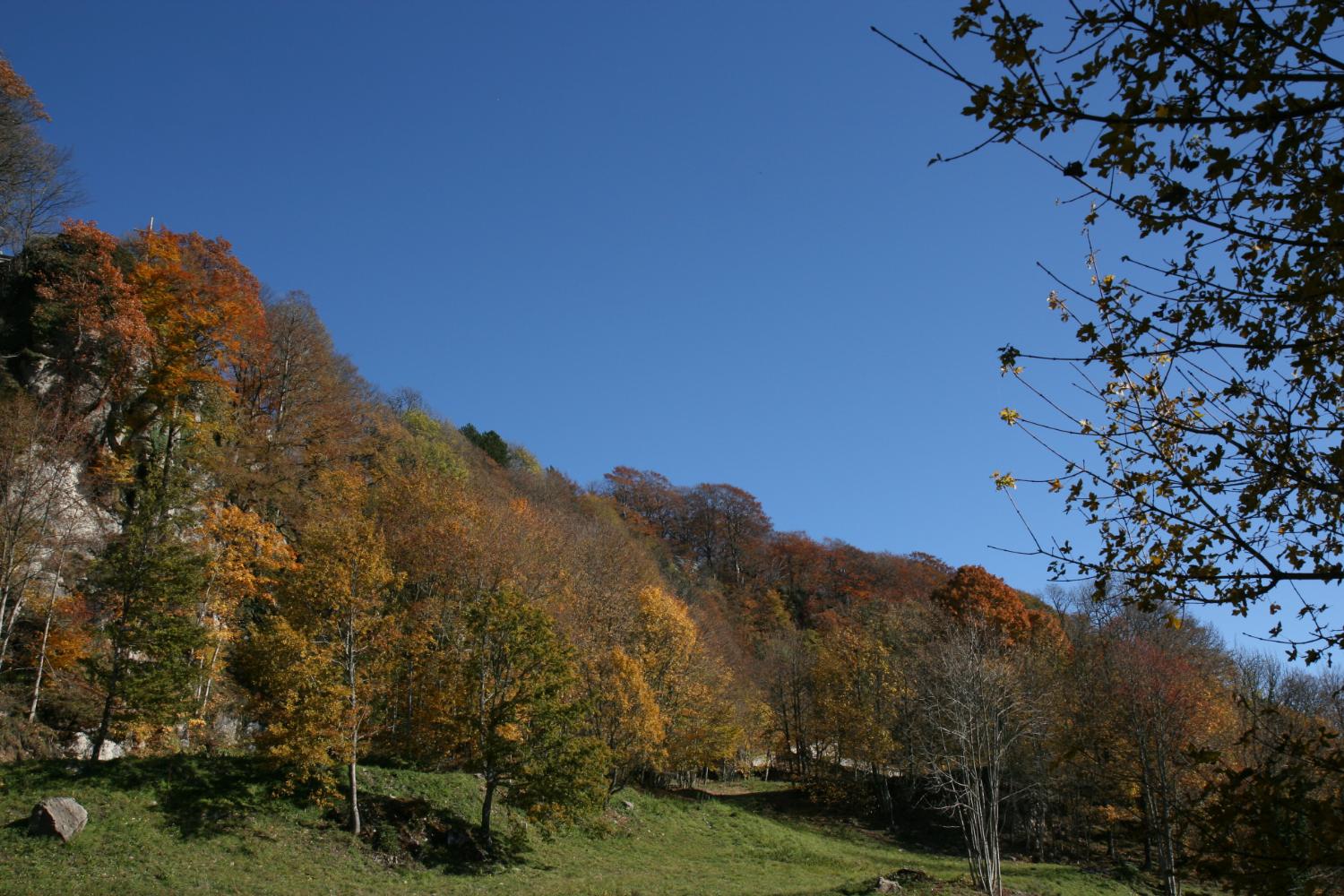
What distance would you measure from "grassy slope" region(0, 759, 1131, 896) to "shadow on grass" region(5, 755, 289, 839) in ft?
0.12

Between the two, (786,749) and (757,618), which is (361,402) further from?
(757,618)

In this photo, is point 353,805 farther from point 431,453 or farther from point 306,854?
point 431,453

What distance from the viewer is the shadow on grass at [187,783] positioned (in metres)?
16.9

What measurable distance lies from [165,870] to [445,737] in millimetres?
8169

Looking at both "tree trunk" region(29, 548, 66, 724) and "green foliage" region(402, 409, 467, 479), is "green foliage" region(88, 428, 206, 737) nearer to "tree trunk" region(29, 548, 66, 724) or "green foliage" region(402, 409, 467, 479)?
"tree trunk" region(29, 548, 66, 724)

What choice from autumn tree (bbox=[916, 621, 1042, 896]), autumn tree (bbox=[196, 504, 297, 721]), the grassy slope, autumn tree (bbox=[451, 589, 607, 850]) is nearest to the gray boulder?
the grassy slope

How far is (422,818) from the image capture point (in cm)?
2078

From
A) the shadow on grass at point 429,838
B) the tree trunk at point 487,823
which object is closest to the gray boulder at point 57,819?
the shadow on grass at point 429,838

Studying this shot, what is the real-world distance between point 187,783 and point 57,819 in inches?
137

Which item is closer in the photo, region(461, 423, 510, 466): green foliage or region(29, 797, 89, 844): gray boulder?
region(29, 797, 89, 844): gray boulder

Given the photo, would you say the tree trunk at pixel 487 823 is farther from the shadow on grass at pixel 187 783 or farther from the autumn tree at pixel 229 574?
the autumn tree at pixel 229 574

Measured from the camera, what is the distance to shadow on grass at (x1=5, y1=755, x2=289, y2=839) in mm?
16922

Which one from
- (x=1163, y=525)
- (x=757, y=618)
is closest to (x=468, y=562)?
(x=1163, y=525)

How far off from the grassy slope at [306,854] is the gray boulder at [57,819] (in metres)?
0.21
